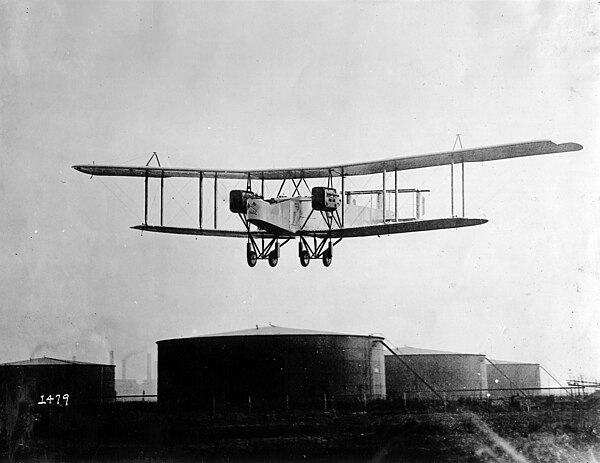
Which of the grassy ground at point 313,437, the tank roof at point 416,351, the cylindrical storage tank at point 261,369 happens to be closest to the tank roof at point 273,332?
the cylindrical storage tank at point 261,369

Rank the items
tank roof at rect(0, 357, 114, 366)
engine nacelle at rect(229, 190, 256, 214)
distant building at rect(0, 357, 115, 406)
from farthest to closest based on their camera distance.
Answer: tank roof at rect(0, 357, 114, 366) < distant building at rect(0, 357, 115, 406) < engine nacelle at rect(229, 190, 256, 214)

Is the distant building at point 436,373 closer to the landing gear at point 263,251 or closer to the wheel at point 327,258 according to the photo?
the wheel at point 327,258

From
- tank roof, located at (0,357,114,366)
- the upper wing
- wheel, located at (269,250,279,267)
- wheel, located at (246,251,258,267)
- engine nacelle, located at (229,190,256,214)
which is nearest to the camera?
the upper wing

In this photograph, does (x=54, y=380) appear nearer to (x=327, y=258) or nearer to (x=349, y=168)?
(x=327, y=258)

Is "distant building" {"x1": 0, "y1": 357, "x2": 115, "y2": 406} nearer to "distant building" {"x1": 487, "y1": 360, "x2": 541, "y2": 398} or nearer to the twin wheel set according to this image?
the twin wheel set

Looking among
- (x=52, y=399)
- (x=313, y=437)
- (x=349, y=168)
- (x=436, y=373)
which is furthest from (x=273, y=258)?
(x=436, y=373)

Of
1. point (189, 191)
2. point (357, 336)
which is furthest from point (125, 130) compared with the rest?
point (357, 336)

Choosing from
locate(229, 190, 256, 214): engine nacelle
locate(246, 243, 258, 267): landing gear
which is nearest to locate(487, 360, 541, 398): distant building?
locate(246, 243, 258, 267): landing gear

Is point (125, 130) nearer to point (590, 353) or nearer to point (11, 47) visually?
point (11, 47)
